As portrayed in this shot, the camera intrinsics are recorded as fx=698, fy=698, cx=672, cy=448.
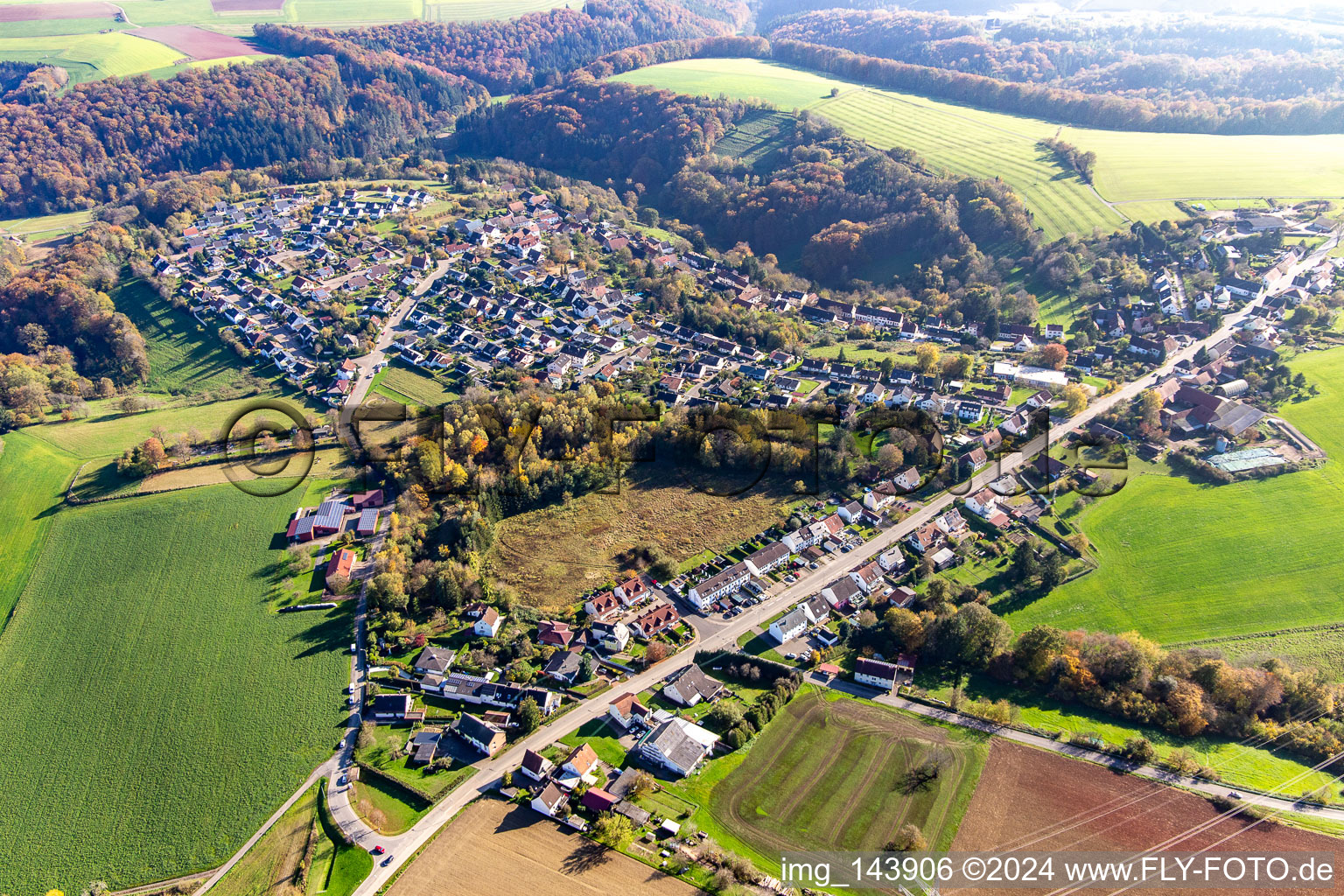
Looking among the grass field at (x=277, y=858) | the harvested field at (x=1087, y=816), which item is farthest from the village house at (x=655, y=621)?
the harvested field at (x=1087, y=816)

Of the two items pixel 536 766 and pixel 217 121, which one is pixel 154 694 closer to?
pixel 536 766

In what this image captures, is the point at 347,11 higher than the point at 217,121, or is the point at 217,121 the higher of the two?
the point at 347,11

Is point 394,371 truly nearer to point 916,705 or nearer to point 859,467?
point 859,467

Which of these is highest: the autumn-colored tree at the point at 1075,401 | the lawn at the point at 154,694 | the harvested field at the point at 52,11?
the harvested field at the point at 52,11

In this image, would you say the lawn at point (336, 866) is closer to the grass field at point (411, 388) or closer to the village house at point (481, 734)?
the village house at point (481, 734)

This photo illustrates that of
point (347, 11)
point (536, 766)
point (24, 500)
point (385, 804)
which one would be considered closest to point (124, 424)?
point (24, 500)

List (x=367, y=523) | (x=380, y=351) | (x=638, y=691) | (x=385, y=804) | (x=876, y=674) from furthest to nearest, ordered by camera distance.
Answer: (x=380, y=351)
(x=367, y=523)
(x=876, y=674)
(x=638, y=691)
(x=385, y=804)

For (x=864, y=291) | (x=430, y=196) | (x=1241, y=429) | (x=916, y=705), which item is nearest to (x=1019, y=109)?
(x=864, y=291)

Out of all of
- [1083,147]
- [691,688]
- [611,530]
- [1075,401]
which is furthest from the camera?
[1083,147]

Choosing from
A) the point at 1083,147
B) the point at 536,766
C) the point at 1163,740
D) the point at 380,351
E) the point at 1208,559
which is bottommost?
the point at 536,766
